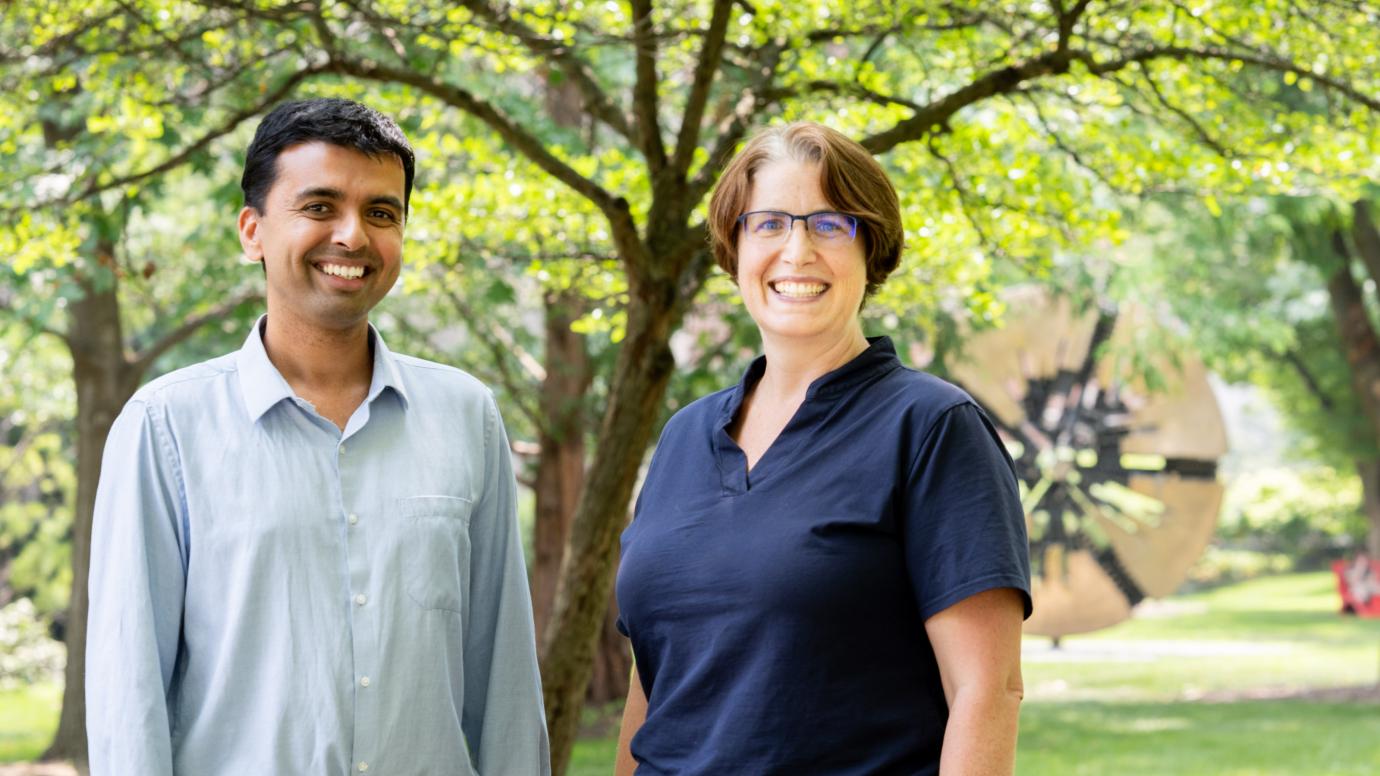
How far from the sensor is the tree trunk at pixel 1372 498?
16.2 m

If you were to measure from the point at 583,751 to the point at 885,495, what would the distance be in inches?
352

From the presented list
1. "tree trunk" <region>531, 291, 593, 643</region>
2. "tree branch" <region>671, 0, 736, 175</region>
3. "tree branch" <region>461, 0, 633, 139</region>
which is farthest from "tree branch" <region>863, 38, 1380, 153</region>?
"tree trunk" <region>531, 291, 593, 643</region>

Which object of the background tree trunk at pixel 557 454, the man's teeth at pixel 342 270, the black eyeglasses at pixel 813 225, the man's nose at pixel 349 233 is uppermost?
the man's nose at pixel 349 233

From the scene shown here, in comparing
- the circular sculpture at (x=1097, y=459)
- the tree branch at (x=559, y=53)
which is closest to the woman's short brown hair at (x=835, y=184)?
the tree branch at (x=559, y=53)

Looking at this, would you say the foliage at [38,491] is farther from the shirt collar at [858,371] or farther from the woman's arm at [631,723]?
the shirt collar at [858,371]

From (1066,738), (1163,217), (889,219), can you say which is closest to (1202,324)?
(1163,217)

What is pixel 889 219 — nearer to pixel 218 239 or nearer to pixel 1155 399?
pixel 218 239

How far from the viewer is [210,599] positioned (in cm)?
224

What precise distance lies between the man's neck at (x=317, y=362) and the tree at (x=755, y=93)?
2862 millimetres

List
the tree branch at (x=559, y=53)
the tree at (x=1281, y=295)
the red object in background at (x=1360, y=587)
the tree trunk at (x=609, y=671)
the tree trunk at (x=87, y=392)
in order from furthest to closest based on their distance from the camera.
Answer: the red object in background at (x=1360, y=587) → the tree at (x=1281, y=295) → the tree trunk at (x=609, y=671) → the tree trunk at (x=87, y=392) → the tree branch at (x=559, y=53)

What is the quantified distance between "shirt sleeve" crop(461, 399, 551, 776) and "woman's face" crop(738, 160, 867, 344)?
1.73 ft

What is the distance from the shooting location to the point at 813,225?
2266 millimetres

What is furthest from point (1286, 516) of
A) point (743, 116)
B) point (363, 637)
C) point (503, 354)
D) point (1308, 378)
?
point (363, 637)

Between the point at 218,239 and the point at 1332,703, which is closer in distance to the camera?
the point at 218,239
